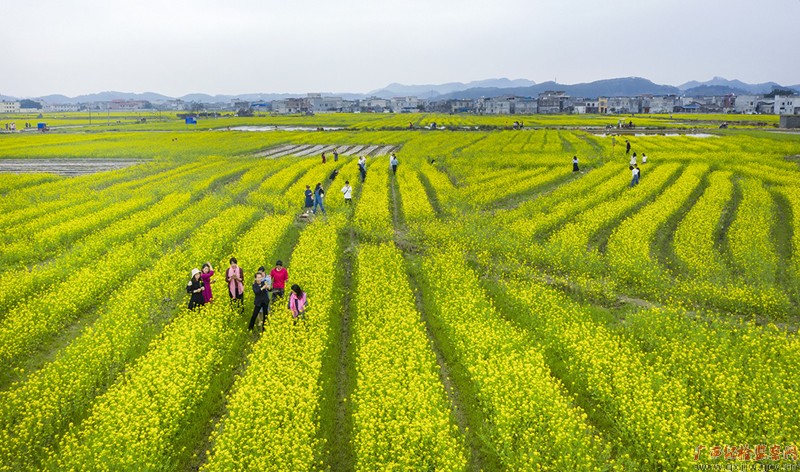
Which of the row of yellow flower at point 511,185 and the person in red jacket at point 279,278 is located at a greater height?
the row of yellow flower at point 511,185

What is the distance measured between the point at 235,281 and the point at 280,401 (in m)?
5.38

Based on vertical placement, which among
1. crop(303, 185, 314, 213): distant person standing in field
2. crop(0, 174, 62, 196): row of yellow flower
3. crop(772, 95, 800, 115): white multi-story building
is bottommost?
crop(303, 185, 314, 213): distant person standing in field

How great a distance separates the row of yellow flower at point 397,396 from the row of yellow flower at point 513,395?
804mm

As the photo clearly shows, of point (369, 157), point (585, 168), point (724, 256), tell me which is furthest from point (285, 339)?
point (369, 157)

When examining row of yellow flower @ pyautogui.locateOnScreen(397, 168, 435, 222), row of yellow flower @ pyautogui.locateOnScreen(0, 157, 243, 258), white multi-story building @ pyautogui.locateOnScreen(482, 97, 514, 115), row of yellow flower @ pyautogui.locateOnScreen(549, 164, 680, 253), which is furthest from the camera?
white multi-story building @ pyautogui.locateOnScreen(482, 97, 514, 115)

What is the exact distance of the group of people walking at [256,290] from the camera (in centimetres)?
1264

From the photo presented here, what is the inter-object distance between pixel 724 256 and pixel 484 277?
32.3 feet

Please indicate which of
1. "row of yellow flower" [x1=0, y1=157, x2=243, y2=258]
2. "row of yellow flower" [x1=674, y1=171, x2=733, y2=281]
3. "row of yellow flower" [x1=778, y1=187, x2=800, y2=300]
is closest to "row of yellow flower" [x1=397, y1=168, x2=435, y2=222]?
"row of yellow flower" [x1=674, y1=171, x2=733, y2=281]

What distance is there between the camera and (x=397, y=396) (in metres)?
9.56

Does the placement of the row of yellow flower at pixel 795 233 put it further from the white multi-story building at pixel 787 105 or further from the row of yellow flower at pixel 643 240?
the white multi-story building at pixel 787 105

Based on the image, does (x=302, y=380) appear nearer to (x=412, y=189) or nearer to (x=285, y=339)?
(x=285, y=339)

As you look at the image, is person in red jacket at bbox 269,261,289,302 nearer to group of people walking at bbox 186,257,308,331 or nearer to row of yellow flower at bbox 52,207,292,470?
group of people walking at bbox 186,257,308,331

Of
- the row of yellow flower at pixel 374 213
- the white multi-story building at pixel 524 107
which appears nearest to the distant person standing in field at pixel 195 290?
the row of yellow flower at pixel 374 213

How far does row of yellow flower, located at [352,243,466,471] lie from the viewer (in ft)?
27.2
